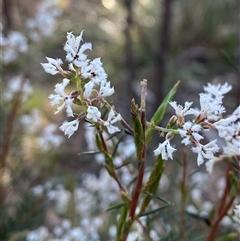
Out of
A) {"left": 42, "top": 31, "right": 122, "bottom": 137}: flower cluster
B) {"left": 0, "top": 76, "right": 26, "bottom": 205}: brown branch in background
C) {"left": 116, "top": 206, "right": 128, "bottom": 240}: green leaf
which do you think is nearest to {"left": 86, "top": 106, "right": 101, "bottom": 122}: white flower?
{"left": 42, "top": 31, "right": 122, "bottom": 137}: flower cluster

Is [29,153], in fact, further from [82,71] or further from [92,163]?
[82,71]

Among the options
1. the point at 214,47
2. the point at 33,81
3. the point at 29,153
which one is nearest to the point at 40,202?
the point at 29,153

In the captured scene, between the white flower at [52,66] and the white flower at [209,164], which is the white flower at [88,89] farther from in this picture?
the white flower at [209,164]

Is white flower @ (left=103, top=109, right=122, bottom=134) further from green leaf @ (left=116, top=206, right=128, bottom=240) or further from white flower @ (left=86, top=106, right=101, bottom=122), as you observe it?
green leaf @ (left=116, top=206, right=128, bottom=240)

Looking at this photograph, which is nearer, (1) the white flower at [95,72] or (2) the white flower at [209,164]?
(1) the white flower at [95,72]

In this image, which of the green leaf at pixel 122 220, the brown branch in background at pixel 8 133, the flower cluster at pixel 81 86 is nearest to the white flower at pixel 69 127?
the flower cluster at pixel 81 86

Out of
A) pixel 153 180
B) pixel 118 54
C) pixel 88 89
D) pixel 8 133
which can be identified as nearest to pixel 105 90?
pixel 88 89

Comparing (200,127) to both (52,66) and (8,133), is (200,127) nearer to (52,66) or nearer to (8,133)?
(52,66)

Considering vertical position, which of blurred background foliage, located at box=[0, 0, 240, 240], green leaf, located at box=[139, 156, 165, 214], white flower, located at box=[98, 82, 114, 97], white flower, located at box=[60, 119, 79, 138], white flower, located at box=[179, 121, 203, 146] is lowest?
green leaf, located at box=[139, 156, 165, 214]
